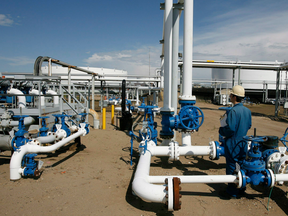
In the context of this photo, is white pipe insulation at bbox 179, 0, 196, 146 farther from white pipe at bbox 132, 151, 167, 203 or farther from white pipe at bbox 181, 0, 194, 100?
white pipe at bbox 132, 151, 167, 203

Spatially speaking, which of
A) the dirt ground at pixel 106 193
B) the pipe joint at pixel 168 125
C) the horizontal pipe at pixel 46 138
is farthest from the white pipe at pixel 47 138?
the pipe joint at pixel 168 125

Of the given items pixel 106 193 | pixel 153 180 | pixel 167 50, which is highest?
pixel 167 50

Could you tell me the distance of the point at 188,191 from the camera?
322 centimetres

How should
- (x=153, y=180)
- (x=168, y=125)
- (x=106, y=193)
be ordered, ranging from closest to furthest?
1. (x=153, y=180)
2. (x=106, y=193)
3. (x=168, y=125)

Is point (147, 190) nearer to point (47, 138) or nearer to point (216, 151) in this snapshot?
point (216, 151)

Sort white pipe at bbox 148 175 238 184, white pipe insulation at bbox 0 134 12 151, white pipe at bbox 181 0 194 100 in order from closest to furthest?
white pipe at bbox 148 175 238 184 → white pipe insulation at bbox 0 134 12 151 → white pipe at bbox 181 0 194 100

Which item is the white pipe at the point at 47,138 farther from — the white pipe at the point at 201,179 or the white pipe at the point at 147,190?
the white pipe at the point at 201,179

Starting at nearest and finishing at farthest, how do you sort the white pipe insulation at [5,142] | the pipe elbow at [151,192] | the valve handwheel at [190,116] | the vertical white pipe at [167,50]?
the pipe elbow at [151,192] < the white pipe insulation at [5,142] < the valve handwheel at [190,116] < the vertical white pipe at [167,50]

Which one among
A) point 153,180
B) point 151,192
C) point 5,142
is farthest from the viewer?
point 5,142

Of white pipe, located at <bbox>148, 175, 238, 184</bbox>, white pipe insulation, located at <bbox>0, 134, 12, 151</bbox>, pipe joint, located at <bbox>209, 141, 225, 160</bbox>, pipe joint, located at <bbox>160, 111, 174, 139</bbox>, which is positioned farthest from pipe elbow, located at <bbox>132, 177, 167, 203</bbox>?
white pipe insulation, located at <bbox>0, 134, 12, 151</bbox>

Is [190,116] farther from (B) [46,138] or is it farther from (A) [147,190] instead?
(B) [46,138]

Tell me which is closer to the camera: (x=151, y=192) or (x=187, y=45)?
(x=151, y=192)

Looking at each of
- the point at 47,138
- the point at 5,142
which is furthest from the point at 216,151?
the point at 5,142

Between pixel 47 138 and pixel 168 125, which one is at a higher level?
pixel 168 125
